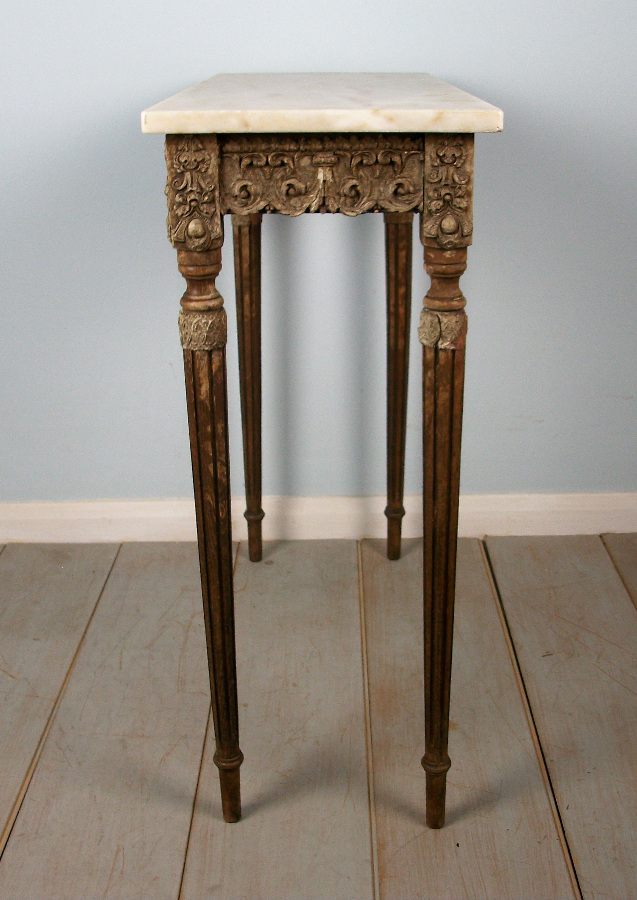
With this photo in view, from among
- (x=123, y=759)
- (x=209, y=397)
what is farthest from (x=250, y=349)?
(x=123, y=759)

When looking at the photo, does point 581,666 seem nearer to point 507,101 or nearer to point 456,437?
point 456,437

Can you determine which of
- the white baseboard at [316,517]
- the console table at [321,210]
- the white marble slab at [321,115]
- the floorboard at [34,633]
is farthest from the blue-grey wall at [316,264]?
the white marble slab at [321,115]

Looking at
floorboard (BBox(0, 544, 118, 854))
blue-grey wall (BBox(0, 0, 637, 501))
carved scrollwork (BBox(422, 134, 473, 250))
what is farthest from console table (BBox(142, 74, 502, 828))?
blue-grey wall (BBox(0, 0, 637, 501))

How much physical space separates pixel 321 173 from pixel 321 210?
0.04 meters

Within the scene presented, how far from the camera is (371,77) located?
54.2 inches

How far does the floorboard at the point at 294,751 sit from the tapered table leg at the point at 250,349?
14 cm

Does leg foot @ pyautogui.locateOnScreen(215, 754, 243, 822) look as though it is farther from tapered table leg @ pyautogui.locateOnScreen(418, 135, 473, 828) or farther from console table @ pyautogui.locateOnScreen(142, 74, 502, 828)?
tapered table leg @ pyautogui.locateOnScreen(418, 135, 473, 828)

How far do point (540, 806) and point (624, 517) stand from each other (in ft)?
2.48

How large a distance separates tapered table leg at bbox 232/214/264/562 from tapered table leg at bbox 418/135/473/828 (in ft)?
1.90

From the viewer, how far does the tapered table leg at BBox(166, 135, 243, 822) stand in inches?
37.6

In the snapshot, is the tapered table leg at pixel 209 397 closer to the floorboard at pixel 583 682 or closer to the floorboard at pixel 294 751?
the floorboard at pixel 294 751

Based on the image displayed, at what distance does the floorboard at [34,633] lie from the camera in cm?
129

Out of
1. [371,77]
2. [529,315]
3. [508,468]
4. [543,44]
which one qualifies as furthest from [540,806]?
[543,44]

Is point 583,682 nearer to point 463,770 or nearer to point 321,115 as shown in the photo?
point 463,770
